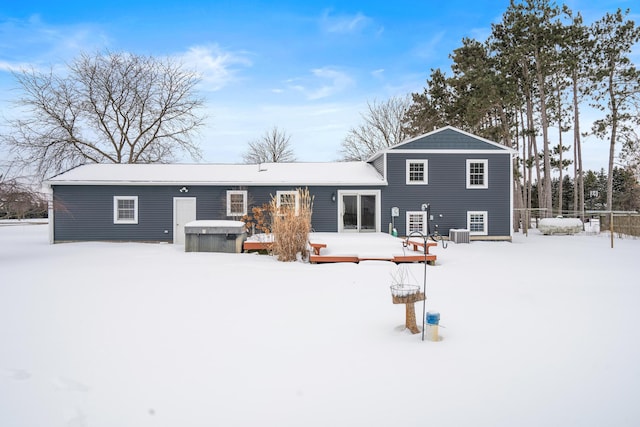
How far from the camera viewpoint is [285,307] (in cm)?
588

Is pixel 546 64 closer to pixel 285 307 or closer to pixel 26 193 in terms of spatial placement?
pixel 285 307

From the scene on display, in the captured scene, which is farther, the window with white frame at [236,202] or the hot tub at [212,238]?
the window with white frame at [236,202]

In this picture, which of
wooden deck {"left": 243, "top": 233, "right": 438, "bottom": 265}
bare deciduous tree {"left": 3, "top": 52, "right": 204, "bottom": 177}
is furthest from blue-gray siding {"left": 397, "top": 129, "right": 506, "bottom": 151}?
bare deciduous tree {"left": 3, "top": 52, "right": 204, "bottom": 177}

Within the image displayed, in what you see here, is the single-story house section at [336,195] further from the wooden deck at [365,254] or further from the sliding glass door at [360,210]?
the wooden deck at [365,254]

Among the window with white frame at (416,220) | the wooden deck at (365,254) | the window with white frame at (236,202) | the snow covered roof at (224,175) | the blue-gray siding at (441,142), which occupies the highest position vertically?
the blue-gray siding at (441,142)

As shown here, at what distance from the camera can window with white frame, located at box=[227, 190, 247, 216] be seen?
15875mm

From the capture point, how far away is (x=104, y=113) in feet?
82.9

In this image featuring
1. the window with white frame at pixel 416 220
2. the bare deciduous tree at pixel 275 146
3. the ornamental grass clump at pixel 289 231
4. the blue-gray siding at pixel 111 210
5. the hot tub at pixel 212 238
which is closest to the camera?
the ornamental grass clump at pixel 289 231

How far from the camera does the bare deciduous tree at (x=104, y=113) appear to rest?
74.9ft

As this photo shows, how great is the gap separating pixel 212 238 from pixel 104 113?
17528 mm

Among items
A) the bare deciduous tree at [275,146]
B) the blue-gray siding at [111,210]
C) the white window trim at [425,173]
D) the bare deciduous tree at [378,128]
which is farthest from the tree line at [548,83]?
the blue-gray siding at [111,210]

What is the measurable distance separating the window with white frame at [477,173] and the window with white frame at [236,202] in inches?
351

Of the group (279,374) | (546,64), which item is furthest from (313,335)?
(546,64)

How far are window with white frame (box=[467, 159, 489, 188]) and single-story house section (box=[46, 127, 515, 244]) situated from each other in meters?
0.04
